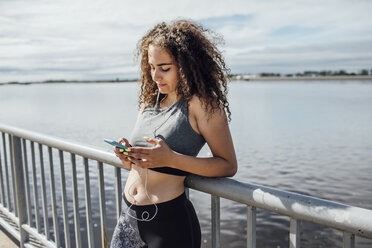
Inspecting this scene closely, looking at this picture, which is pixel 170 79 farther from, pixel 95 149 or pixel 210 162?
pixel 95 149

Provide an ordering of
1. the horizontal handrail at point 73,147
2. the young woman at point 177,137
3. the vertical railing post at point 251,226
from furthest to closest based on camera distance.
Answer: the horizontal handrail at point 73,147, the young woman at point 177,137, the vertical railing post at point 251,226

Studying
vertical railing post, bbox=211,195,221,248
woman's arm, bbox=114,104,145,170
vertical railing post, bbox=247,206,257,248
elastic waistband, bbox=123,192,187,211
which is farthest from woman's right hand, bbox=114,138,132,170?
vertical railing post, bbox=247,206,257,248

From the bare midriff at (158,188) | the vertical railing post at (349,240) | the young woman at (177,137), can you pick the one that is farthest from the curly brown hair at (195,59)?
the vertical railing post at (349,240)

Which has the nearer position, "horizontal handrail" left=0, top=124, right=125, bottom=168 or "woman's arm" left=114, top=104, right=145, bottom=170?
"woman's arm" left=114, top=104, right=145, bottom=170

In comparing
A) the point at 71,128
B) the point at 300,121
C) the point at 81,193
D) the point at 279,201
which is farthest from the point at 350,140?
the point at 279,201

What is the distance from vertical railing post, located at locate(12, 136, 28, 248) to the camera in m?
3.33

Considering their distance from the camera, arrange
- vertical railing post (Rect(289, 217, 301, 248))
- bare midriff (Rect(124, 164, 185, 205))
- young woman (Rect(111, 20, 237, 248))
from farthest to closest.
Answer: bare midriff (Rect(124, 164, 185, 205))
young woman (Rect(111, 20, 237, 248))
vertical railing post (Rect(289, 217, 301, 248))

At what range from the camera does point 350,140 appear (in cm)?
1838

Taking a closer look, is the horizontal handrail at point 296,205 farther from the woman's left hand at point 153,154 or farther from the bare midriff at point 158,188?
the woman's left hand at point 153,154

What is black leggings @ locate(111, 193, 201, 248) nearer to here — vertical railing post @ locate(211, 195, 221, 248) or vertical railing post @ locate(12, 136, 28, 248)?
vertical railing post @ locate(211, 195, 221, 248)

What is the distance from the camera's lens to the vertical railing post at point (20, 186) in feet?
10.9

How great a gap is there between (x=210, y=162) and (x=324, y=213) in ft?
1.86

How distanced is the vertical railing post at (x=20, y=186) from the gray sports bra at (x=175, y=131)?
1.99 m

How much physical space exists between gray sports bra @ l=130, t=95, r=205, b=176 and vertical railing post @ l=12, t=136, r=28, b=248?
1.99m
